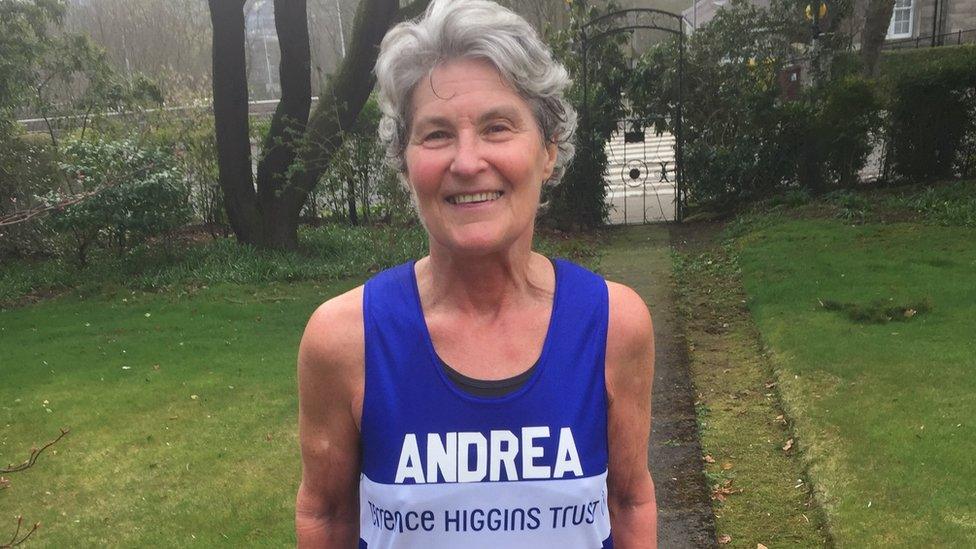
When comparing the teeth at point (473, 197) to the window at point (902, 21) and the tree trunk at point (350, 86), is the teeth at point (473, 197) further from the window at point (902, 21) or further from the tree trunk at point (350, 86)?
the window at point (902, 21)

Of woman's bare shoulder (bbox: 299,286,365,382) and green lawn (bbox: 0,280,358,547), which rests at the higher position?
woman's bare shoulder (bbox: 299,286,365,382)

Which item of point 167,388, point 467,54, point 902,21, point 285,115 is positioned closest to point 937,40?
point 902,21

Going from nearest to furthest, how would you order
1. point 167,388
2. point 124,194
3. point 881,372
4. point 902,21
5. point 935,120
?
point 881,372 → point 167,388 → point 124,194 → point 935,120 → point 902,21

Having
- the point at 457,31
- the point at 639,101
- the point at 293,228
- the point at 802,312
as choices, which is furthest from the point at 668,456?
the point at 639,101

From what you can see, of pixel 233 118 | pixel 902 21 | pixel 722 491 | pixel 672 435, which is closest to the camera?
pixel 722 491

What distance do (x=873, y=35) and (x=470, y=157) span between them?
47.6ft

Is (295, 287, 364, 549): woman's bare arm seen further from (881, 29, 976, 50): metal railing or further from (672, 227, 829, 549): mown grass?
(881, 29, 976, 50): metal railing

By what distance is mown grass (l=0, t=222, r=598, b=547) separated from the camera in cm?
442

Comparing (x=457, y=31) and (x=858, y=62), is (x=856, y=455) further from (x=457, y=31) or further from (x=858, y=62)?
(x=858, y=62)

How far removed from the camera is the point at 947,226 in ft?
31.3

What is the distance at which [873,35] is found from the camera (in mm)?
13914

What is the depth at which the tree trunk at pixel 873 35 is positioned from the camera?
13665 millimetres

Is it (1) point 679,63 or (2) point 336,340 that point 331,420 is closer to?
(2) point 336,340

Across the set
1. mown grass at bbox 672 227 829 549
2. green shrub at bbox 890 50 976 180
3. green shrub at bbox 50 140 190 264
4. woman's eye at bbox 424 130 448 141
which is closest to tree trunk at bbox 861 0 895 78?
green shrub at bbox 890 50 976 180
